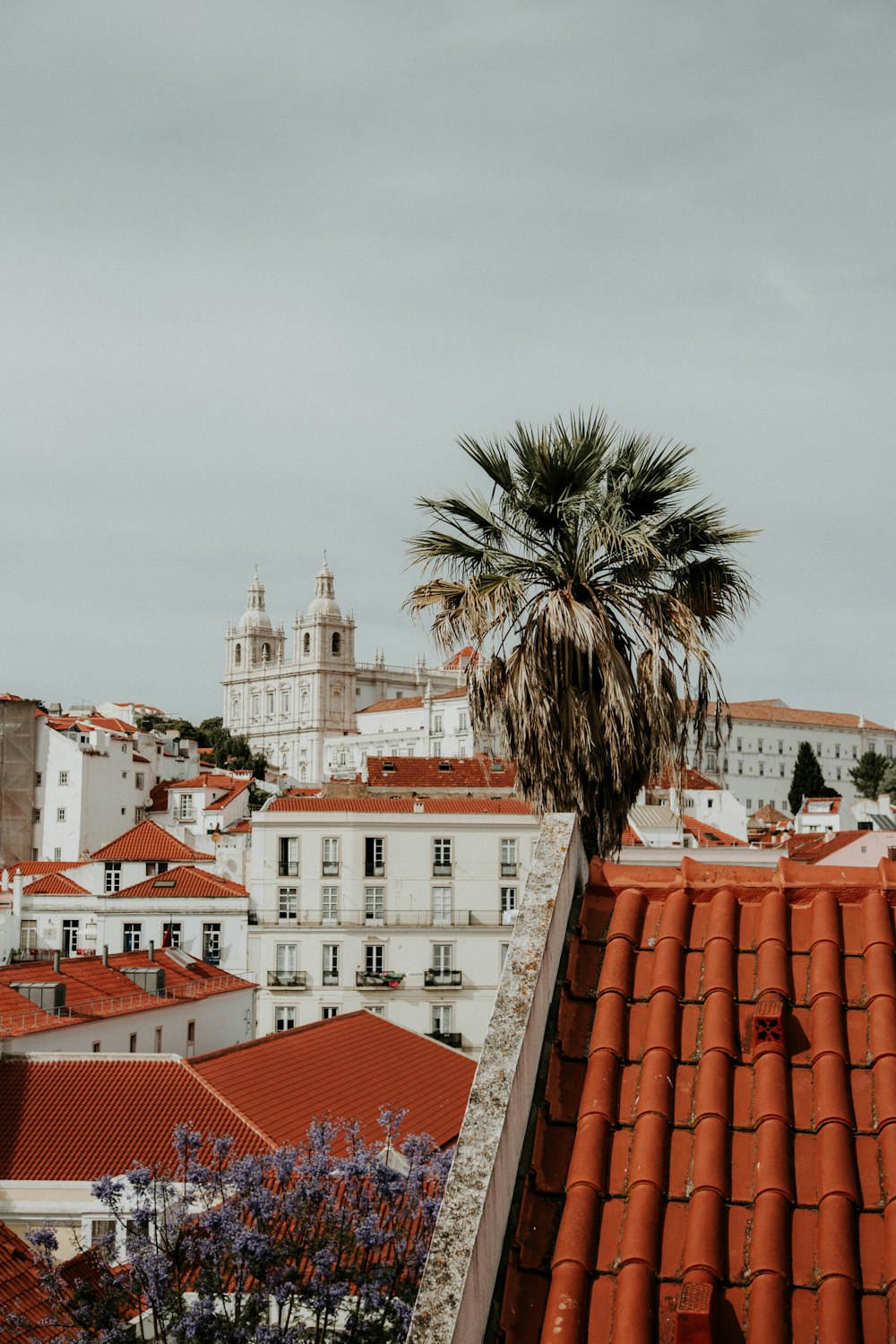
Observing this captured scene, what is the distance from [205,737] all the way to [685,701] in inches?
5351

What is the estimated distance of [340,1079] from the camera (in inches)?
998

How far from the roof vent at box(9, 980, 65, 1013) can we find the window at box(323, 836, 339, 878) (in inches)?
556

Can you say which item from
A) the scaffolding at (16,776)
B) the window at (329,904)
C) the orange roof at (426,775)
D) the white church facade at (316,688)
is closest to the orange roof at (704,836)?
the orange roof at (426,775)

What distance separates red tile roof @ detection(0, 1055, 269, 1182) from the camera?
21312mm

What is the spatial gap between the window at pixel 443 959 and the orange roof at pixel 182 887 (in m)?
7.77

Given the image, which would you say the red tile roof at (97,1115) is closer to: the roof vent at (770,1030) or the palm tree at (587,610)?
the palm tree at (587,610)

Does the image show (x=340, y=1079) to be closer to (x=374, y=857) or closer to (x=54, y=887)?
(x=374, y=857)

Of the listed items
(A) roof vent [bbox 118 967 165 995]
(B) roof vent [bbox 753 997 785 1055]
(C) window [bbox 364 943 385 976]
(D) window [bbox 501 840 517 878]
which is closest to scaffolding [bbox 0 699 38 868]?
(C) window [bbox 364 943 385 976]

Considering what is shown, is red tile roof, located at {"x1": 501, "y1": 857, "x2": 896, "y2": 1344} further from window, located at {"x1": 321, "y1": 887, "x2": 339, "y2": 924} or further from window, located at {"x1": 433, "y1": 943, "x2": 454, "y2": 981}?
window, located at {"x1": 321, "y1": 887, "x2": 339, "y2": 924}

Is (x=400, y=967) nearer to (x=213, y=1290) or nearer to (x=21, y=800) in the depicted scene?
(x=213, y=1290)

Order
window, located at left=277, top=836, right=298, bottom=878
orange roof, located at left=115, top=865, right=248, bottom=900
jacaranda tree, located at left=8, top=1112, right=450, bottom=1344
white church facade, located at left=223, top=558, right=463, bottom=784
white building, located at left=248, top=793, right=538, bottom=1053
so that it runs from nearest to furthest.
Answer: jacaranda tree, located at left=8, top=1112, right=450, bottom=1344, white building, located at left=248, top=793, right=538, bottom=1053, window, located at left=277, top=836, right=298, bottom=878, orange roof, located at left=115, top=865, right=248, bottom=900, white church facade, located at left=223, top=558, right=463, bottom=784

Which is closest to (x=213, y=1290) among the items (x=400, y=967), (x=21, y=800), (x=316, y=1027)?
(x=316, y=1027)

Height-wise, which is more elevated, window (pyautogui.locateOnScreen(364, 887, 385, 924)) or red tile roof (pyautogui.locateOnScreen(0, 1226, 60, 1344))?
window (pyautogui.locateOnScreen(364, 887, 385, 924))

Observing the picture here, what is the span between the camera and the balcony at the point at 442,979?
43.2 meters
